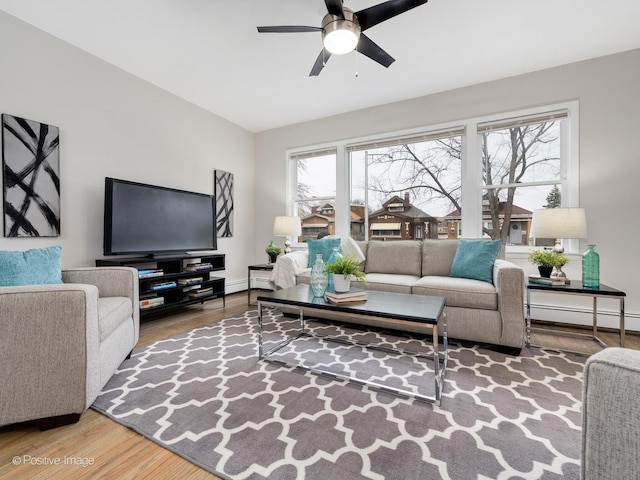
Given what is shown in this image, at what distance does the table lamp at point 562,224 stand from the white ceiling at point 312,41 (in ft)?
4.96

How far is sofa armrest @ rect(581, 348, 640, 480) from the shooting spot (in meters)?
0.58

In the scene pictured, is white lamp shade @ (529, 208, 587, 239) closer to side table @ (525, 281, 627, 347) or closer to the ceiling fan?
side table @ (525, 281, 627, 347)

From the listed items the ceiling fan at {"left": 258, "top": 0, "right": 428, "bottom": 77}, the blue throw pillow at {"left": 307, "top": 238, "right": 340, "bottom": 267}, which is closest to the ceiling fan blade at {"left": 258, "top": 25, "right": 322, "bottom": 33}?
the ceiling fan at {"left": 258, "top": 0, "right": 428, "bottom": 77}

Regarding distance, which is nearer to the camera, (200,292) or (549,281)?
(549,281)

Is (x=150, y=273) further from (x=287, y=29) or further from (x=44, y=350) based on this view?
(x=287, y=29)

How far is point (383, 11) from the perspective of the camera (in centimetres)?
186

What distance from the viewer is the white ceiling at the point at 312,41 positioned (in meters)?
2.24

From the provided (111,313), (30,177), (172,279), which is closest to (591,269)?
(111,313)

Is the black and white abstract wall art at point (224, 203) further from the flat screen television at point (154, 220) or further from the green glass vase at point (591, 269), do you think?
the green glass vase at point (591, 269)

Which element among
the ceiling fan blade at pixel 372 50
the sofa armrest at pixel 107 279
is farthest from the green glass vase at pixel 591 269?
the sofa armrest at pixel 107 279

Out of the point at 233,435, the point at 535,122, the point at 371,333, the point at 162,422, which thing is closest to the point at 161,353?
the point at 162,422

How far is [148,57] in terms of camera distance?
9.43 ft

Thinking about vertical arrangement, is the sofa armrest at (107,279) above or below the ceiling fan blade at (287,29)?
below

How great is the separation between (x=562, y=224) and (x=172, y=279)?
3.71 m
